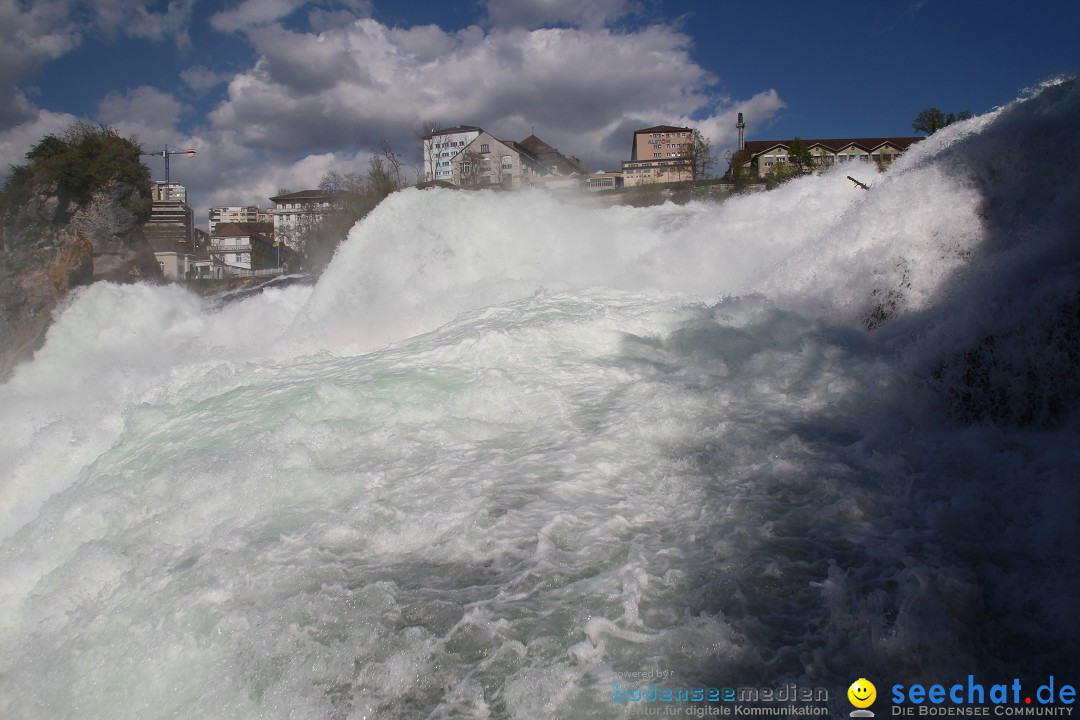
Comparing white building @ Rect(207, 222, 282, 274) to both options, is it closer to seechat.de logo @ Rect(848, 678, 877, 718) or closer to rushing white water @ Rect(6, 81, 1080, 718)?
rushing white water @ Rect(6, 81, 1080, 718)

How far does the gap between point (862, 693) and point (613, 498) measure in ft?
5.70

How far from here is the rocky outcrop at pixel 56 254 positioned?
16094 mm

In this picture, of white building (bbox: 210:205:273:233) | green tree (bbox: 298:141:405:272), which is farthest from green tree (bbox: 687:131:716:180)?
white building (bbox: 210:205:273:233)

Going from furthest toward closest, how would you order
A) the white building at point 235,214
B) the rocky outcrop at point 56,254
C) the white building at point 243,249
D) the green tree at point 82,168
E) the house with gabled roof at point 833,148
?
the white building at point 235,214, the white building at point 243,249, the house with gabled roof at point 833,148, the green tree at point 82,168, the rocky outcrop at point 56,254

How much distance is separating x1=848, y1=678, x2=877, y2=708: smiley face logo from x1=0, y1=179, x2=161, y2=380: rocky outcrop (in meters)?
18.6

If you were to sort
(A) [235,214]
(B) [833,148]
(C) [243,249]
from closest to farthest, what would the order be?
(B) [833,148] < (C) [243,249] < (A) [235,214]

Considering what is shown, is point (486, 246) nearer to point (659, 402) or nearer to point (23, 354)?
point (659, 402)

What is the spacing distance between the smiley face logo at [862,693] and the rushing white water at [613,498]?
45mm

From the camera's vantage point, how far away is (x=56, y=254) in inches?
695

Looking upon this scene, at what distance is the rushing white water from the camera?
2.60 metres

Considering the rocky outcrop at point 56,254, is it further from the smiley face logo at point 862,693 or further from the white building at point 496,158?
the white building at point 496,158

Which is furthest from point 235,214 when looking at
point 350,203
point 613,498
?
point 613,498

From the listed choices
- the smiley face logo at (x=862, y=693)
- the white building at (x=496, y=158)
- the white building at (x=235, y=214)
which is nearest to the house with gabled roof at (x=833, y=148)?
the white building at (x=496, y=158)

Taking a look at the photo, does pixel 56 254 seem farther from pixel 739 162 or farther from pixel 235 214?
pixel 235 214
